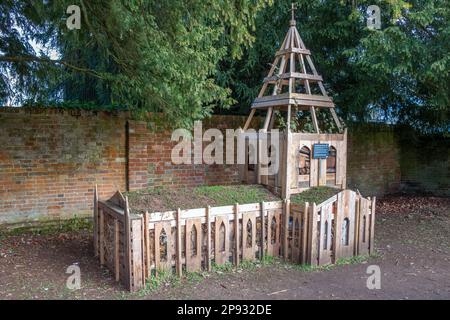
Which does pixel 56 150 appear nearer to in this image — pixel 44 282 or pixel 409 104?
pixel 44 282

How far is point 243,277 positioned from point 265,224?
891 mm

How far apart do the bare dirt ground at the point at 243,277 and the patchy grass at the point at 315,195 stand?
3.14ft

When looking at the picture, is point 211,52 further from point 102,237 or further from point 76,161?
point 76,161

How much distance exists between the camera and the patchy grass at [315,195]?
5640 mm

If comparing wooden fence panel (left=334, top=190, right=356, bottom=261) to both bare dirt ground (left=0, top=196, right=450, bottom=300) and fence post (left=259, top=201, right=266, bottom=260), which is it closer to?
bare dirt ground (left=0, top=196, right=450, bottom=300)

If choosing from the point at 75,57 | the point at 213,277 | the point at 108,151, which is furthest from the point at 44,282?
the point at 75,57

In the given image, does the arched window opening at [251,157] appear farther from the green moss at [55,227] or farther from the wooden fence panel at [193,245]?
the green moss at [55,227]

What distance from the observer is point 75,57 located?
23.2 ft

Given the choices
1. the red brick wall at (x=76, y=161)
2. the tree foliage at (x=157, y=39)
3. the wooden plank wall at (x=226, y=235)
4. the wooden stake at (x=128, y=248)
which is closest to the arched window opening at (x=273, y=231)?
the wooden plank wall at (x=226, y=235)

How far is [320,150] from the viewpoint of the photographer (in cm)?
596

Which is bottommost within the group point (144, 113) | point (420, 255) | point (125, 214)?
point (420, 255)

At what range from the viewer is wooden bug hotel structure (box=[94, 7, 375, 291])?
4.58m
